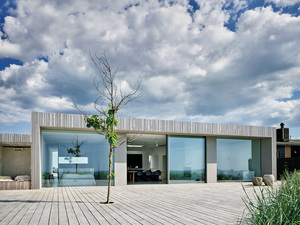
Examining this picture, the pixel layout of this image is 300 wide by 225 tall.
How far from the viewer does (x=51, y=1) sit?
9836 millimetres

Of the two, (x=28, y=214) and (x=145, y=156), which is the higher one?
(x=28, y=214)

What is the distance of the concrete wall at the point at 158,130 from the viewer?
11586 mm

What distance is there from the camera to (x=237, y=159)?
16.2 m

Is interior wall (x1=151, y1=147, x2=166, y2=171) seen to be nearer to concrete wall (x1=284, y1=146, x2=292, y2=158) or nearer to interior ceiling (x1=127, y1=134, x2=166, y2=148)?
interior ceiling (x1=127, y1=134, x2=166, y2=148)

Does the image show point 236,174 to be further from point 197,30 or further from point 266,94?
point 197,30

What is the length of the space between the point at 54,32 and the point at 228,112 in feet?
28.8

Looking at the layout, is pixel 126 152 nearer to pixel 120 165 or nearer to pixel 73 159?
pixel 120 165

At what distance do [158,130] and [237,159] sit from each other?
5648 millimetres

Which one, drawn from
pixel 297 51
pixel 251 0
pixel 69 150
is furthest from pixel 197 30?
pixel 69 150

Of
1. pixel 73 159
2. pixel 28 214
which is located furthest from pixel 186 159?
pixel 28 214

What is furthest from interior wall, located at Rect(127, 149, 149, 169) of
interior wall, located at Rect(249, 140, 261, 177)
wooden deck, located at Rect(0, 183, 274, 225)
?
wooden deck, located at Rect(0, 183, 274, 225)

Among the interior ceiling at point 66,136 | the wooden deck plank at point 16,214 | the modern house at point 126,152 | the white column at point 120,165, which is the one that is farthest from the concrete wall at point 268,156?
the wooden deck plank at point 16,214

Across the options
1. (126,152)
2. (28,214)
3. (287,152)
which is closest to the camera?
(28,214)

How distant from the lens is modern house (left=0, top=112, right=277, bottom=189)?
12.1 metres
